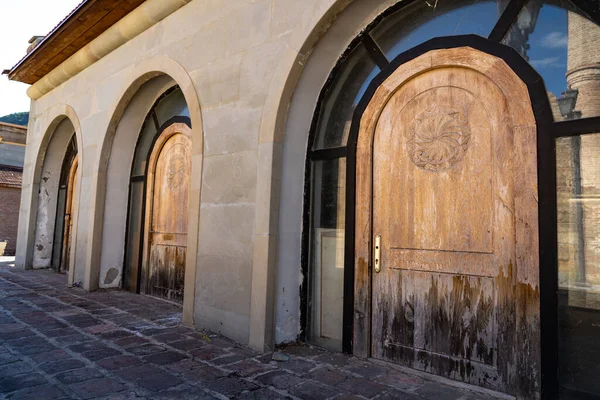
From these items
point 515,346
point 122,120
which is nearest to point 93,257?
point 122,120

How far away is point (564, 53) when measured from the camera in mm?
2695

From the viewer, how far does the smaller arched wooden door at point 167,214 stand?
562 centimetres

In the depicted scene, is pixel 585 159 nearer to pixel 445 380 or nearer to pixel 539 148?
pixel 539 148

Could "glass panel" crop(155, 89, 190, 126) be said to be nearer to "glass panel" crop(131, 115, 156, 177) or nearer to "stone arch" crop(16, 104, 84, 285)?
"glass panel" crop(131, 115, 156, 177)

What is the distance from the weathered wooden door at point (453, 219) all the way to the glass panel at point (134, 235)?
161 inches

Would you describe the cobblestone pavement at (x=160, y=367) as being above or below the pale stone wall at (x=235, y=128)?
below

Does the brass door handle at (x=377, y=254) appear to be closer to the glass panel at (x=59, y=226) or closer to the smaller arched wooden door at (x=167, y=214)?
the smaller arched wooden door at (x=167, y=214)

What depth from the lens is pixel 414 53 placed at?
3385 millimetres

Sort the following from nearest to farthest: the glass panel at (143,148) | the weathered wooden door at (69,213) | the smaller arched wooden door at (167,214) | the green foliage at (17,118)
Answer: the smaller arched wooden door at (167,214) → the glass panel at (143,148) → the weathered wooden door at (69,213) → the green foliage at (17,118)

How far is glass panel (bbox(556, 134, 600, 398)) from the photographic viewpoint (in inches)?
97.2

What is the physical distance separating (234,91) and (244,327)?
2.31m

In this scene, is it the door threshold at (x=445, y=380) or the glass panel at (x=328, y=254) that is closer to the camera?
the door threshold at (x=445, y=380)

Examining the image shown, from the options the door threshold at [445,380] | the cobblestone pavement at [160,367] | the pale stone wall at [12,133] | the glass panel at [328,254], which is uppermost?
the pale stone wall at [12,133]

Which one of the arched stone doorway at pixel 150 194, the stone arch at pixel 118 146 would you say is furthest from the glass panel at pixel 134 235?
the stone arch at pixel 118 146
